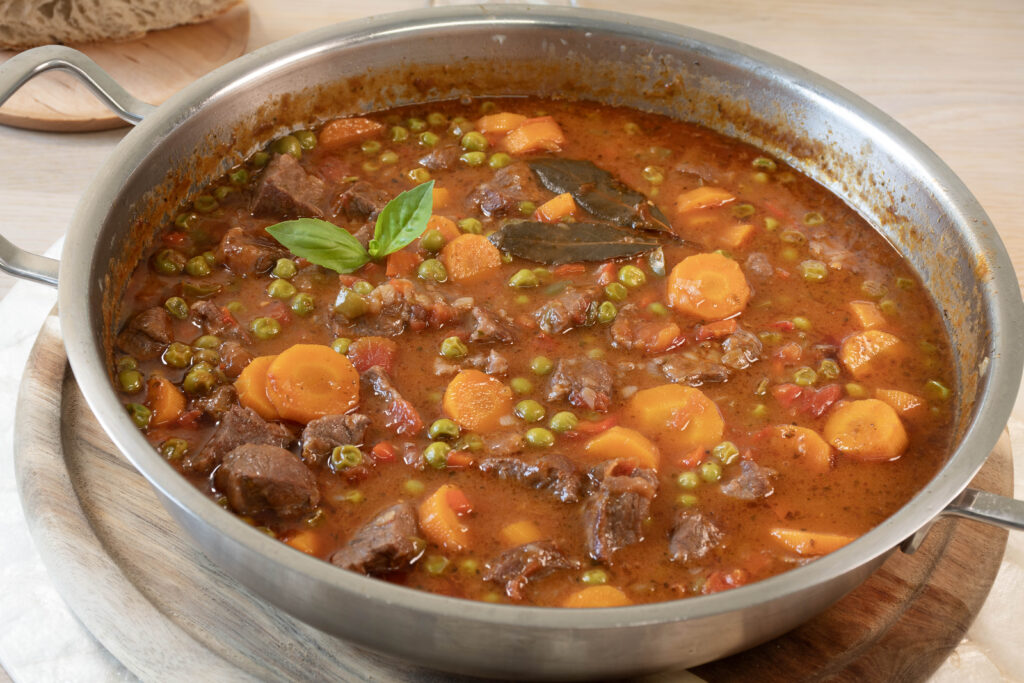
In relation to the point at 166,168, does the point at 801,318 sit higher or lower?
lower

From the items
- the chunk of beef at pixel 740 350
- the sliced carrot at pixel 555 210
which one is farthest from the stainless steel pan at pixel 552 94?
the sliced carrot at pixel 555 210

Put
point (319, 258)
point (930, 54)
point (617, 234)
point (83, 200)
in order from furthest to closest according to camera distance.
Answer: point (930, 54), point (617, 234), point (319, 258), point (83, 200)

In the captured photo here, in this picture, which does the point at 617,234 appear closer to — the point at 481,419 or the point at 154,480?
the point at 481,419

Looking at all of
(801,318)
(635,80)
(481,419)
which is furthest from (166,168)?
(801,318)

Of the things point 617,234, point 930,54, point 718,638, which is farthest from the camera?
point 930,54

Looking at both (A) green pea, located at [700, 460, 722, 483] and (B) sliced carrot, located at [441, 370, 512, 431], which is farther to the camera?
(B) sliced carrot, located at [441, 370, 512, 431]

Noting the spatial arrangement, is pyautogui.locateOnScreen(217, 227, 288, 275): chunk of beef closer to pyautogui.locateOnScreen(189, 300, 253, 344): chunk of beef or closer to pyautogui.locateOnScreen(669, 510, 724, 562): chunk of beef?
pyautogui.locateOnScreen(189, 300, 253, 344): chunk of beef

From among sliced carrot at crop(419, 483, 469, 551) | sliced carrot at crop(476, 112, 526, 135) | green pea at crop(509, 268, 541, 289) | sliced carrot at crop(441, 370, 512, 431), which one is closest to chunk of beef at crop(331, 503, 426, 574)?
sliced carrot at crop(419, 483, 469, 551)


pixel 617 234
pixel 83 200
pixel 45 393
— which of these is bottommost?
pixel 45 393
